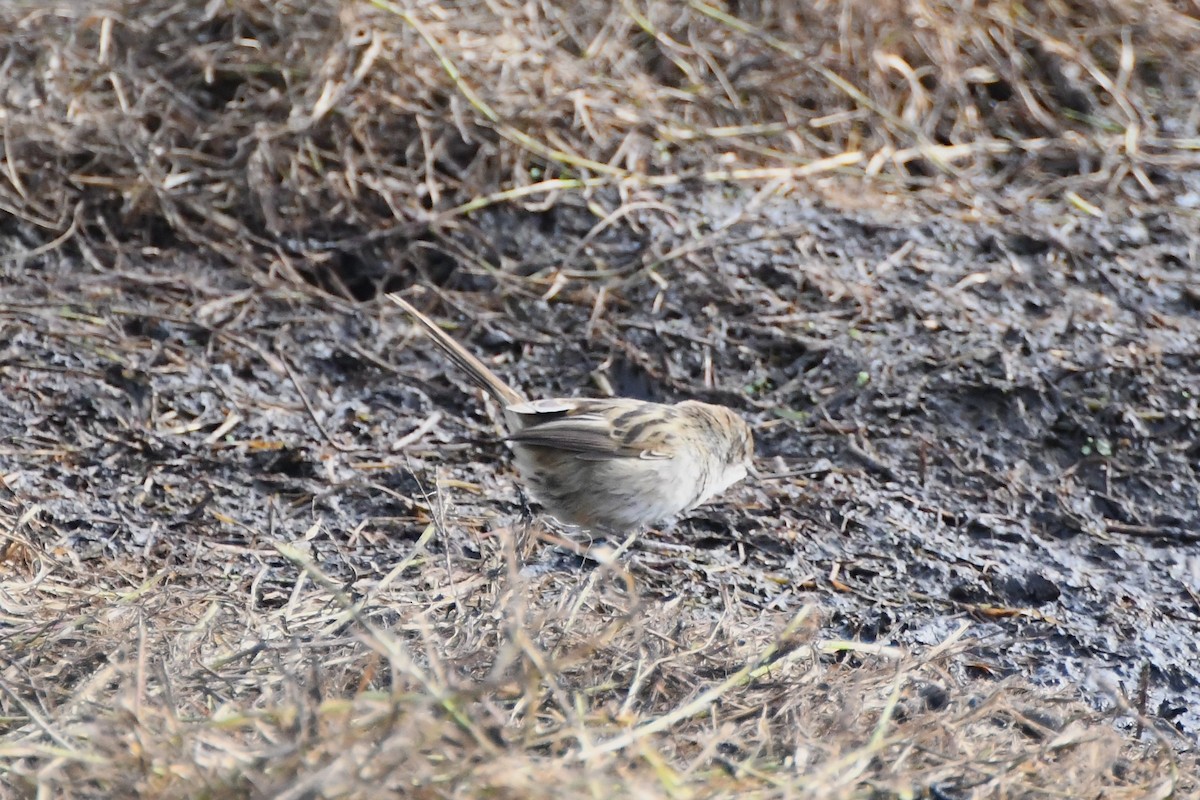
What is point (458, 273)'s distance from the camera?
7.17m

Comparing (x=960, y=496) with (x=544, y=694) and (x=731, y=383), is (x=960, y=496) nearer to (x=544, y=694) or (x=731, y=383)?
(x=731, y=383)

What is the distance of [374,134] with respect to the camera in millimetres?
7734

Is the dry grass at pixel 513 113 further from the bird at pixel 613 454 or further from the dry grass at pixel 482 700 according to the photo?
the dry grass at pixel 482 700

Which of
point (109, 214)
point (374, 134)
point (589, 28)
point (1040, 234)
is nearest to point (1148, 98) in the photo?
point (1040, 234)

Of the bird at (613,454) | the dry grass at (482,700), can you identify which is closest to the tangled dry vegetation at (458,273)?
the dry grass at (482,700)

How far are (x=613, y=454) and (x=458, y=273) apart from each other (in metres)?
2.18

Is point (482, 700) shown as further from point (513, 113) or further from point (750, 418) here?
point (513, 113)

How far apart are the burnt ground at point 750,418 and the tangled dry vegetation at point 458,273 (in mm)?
53

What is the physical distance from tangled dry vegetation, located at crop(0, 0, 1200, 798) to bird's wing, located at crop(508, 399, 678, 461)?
435 millimetres

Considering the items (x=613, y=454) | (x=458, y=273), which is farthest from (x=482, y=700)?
(x=458, y=273)

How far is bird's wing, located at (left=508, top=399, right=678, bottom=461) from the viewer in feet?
17.3

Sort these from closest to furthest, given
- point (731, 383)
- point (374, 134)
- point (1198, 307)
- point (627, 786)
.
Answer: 1. point (627, 786)
2. point (731, 383)
3. point (1198, 307)
4. point (374, 134)

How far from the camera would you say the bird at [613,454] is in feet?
17.4

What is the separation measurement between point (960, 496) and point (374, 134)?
12.5 ft
